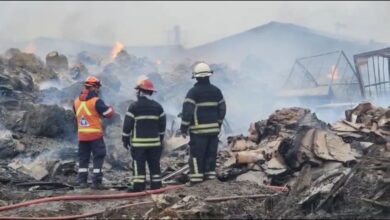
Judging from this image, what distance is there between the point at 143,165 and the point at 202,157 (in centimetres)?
84

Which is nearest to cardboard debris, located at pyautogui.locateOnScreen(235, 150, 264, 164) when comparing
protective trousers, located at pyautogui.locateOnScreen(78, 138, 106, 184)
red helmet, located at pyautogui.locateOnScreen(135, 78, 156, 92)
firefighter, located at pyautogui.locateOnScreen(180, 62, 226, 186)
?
firefighter, located at pyautogui.locateOnScreen(180, 62, 226, 186)

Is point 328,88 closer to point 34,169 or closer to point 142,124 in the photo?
point 34,169

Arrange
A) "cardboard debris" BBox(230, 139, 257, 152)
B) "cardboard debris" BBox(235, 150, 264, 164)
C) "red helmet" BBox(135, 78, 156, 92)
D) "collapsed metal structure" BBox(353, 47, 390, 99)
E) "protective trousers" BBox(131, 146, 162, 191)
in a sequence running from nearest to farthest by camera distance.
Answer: "protective trousers" BBox(131, 146, 162, 191) → "red helmet" BBox(135, 78, 156, 92) → "cardboard debris" BBox(235, 150, 264, 164) → "cardboard debris" BBox(230, 139, 257, 152) → "collapsed metal structure" BBox(353, 47, 390, 99)

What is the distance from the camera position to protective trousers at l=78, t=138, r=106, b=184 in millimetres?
7680

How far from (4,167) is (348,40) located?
22.8 m

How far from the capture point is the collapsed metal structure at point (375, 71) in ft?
42.6

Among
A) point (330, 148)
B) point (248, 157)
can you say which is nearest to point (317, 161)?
point (330, 148)

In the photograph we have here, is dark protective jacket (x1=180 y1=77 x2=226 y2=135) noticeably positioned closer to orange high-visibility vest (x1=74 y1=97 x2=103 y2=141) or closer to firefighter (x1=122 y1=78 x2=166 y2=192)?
firefighter (x1=122 y1=78 x2=166 y2=192)

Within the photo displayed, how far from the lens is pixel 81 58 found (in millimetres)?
25609

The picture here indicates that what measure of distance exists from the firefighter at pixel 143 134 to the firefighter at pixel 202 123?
406 millimetres

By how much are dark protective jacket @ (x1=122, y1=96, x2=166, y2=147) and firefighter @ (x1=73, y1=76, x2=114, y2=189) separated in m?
0.50

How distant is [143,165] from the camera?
7293 mm

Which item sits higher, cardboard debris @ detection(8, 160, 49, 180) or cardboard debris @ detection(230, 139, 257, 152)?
cardboard debris @ detection(230, 139, 257, 152)

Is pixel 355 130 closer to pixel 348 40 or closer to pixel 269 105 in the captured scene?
pixel 269 105
